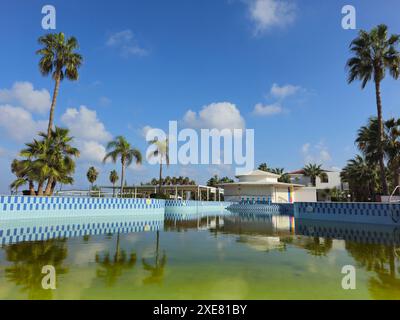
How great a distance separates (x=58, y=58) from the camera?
19.3 meters

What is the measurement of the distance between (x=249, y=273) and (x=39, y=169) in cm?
1424

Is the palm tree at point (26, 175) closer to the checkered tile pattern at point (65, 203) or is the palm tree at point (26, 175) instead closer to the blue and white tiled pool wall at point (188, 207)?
the checkered tile pattern at point (65, 203)

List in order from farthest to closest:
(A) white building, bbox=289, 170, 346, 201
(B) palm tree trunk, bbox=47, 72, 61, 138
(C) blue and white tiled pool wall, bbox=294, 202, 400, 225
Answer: (A) white building, bbox=289, 170, 346, 201 → (B) palm tree trunk, bbox=47, 72, 61, 138 → (C) blue and white tiled pool wall, bbox=294, 202, 400, 225

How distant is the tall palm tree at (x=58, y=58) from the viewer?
19.0 m

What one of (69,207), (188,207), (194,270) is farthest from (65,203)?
(188,207)

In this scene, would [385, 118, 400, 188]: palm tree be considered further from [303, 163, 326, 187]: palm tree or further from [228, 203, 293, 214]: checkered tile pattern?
[303, 163, 326, 187]: palm tree

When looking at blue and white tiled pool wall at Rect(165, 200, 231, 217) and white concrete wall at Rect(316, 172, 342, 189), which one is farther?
white concrete wall at Rect(316, 172, 342, 189)

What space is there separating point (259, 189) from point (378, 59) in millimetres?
20685

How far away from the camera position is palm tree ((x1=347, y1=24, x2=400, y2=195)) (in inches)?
699

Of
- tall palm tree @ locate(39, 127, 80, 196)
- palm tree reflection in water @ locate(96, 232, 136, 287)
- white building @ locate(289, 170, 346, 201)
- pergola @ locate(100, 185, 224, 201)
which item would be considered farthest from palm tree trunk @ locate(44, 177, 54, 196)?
white building @ locate(289, 170, 346, 201)

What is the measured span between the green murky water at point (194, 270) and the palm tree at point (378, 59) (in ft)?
48.0

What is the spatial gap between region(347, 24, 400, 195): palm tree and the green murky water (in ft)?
48.0

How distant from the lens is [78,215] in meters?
13.2

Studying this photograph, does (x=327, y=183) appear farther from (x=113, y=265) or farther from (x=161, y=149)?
(x=113, y=265)
